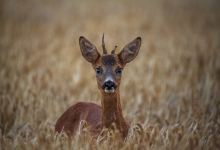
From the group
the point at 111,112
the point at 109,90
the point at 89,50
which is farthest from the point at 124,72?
the point at 109,90

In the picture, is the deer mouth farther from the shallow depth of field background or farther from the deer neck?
the shallow depth of field background

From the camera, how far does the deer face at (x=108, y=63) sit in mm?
9055

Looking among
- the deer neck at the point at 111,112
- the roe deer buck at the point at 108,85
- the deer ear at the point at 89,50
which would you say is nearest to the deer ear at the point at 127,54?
the roe deer buck at the point at 108,85

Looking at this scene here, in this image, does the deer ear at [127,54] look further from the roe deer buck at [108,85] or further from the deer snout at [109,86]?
the deer snout at [109,86]

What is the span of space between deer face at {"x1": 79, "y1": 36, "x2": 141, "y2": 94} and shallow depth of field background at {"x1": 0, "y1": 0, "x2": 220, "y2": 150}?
627 millimetres

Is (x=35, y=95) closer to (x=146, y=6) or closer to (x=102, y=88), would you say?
(x=102, y=88)

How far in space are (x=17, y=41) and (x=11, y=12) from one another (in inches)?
197

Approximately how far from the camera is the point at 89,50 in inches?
375

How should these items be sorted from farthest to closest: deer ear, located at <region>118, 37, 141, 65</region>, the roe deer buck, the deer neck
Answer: deer ear, located at <region>118, 37, 141, 65</region>, the deer neck, the roe deer buck

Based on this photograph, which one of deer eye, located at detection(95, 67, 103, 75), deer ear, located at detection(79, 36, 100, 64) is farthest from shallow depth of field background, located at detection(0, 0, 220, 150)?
deer ear, located at detection(79, 36, 100, 64)

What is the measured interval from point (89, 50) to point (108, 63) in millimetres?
398

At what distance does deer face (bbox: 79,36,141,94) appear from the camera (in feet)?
29.7

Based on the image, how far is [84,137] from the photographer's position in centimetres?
875

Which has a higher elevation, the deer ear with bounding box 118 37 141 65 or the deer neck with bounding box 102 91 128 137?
the deer ear with bounding box 118 37 141 65
